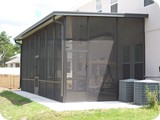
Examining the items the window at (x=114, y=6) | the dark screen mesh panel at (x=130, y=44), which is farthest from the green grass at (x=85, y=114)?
the window at (x=114, y=6)

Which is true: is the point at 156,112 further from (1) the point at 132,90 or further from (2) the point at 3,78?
(2) the point at 3,78

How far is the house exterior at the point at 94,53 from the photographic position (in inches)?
576

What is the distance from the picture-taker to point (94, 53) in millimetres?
14945

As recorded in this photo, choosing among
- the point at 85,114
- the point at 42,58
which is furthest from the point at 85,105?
the point at 42,58

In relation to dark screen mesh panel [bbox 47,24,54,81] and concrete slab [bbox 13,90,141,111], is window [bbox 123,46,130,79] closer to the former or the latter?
concrete slab [bbox 13,90,141,111]

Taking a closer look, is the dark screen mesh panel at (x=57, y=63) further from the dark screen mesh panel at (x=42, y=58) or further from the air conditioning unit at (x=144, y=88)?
the air conditioning unit at (x=144, y=88)

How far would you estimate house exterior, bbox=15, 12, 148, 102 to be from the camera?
576 inches

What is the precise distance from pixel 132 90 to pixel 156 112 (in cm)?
327

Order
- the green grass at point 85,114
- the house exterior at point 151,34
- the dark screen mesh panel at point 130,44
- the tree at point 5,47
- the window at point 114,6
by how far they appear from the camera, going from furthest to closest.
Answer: the tree at point 5,47 < the window at point 114,6 < the dark screen mesh panel at point 130,44 < the house exterior at point 151,34 < the green grass at point 85,114

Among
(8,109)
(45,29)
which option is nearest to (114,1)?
(45,29)

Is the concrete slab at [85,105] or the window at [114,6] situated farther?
the window at [114,6]

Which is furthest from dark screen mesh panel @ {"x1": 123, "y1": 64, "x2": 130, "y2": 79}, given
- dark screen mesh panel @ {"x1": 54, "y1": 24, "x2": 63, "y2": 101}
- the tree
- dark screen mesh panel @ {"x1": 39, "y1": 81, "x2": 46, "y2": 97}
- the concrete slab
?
the tree

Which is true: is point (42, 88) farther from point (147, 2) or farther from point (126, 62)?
point (147, 2)

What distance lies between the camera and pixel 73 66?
14633mm
